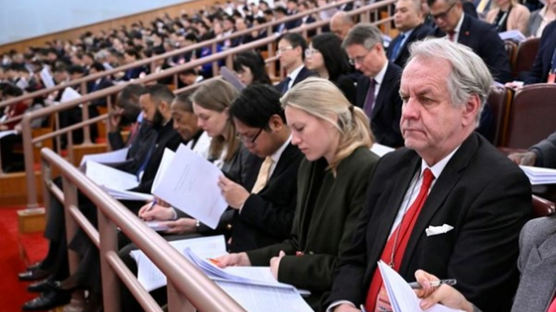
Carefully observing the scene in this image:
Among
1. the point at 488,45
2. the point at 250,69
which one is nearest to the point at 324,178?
the point at 488,45

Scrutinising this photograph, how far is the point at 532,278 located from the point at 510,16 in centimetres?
382

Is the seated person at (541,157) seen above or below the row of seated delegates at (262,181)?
above

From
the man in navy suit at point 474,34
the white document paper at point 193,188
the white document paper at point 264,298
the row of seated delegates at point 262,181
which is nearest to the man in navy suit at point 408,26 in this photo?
the man in navy suit at point 474,34

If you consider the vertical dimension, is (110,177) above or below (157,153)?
below

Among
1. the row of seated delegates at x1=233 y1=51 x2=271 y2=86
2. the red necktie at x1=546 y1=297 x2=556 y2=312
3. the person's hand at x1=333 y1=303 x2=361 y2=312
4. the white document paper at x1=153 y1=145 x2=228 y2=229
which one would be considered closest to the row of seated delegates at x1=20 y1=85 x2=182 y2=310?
the row of seated delegates at x1=233 y1=51 x2=271 y2=86

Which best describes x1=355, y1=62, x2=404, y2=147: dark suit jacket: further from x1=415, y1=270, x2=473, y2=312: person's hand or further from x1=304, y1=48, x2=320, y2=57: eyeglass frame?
x1=415, y1=270, x2=473, y2=312: person's hand

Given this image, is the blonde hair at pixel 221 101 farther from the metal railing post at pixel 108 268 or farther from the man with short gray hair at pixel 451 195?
the man with short gray hair at pixel 451 195

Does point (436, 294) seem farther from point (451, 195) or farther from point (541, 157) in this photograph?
point (541, 157)

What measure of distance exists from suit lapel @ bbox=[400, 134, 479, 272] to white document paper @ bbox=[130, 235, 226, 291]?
0.90 meters

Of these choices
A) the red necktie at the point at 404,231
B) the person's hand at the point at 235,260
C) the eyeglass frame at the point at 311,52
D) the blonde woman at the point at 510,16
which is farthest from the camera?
the blonde woman at the point at 510,16

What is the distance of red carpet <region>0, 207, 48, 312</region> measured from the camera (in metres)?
3.30

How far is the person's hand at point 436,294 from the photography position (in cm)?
120

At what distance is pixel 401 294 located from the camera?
1162 millimetres

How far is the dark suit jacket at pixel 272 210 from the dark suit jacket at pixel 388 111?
3.53 feet
